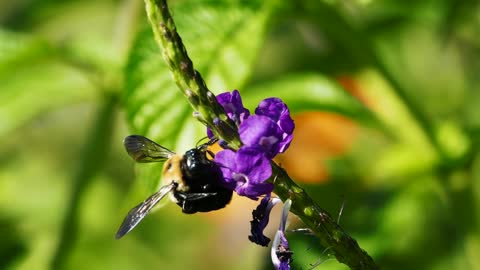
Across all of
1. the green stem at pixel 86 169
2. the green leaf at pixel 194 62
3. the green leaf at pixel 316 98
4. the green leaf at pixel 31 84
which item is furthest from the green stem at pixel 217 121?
the green stem at pixel 86 169

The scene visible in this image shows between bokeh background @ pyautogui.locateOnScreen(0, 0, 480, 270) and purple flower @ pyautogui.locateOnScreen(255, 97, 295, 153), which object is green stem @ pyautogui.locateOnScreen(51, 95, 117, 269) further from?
purple flower @ pyautogui.locateOnScreen(255, 97, 295, 153)

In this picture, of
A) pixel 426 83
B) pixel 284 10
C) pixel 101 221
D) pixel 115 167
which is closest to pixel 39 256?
pixel 101 221

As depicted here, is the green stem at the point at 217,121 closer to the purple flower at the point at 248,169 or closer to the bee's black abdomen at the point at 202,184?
the purple flower at the point at 248,169

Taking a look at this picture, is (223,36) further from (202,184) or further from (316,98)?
(202,184)

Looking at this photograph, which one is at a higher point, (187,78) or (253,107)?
(187,78)

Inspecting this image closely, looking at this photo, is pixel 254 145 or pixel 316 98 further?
pixel 316 98

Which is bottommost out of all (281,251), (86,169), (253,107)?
(86,169)

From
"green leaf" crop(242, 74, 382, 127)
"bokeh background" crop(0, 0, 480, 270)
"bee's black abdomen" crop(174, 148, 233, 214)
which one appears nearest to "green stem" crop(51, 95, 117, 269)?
"bokeh background" crop(0, 0, 480, 270)

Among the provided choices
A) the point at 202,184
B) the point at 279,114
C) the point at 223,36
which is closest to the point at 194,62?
the point at 223,36
